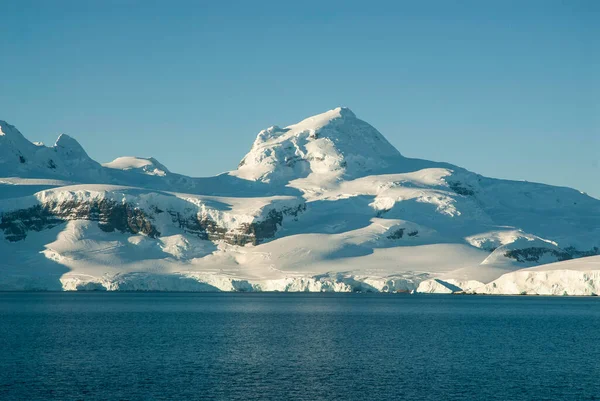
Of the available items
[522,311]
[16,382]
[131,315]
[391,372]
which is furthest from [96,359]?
[522,311]

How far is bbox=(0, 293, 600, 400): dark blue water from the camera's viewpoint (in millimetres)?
77562

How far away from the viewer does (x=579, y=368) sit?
301ft

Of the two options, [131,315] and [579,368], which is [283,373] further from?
[131,315]

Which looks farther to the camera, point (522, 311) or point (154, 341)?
point (522, 311)

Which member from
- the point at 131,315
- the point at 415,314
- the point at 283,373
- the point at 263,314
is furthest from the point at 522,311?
the point at 283,373

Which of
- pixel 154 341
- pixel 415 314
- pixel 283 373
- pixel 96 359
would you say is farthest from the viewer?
pixel 415 314

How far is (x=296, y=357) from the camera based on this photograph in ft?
323

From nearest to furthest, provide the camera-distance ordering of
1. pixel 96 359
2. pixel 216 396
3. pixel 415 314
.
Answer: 1. pixel 216 396
2. pixel 96 359
3. pixel 415 314

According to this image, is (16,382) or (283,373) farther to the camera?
(283,373)

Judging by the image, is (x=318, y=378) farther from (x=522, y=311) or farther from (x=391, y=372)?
(x=522, y=311)

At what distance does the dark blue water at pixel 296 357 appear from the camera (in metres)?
77.6

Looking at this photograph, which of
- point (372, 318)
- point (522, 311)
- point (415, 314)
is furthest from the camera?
point (522, 311)

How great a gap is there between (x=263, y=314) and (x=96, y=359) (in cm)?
7676

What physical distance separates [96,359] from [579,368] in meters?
49.4
